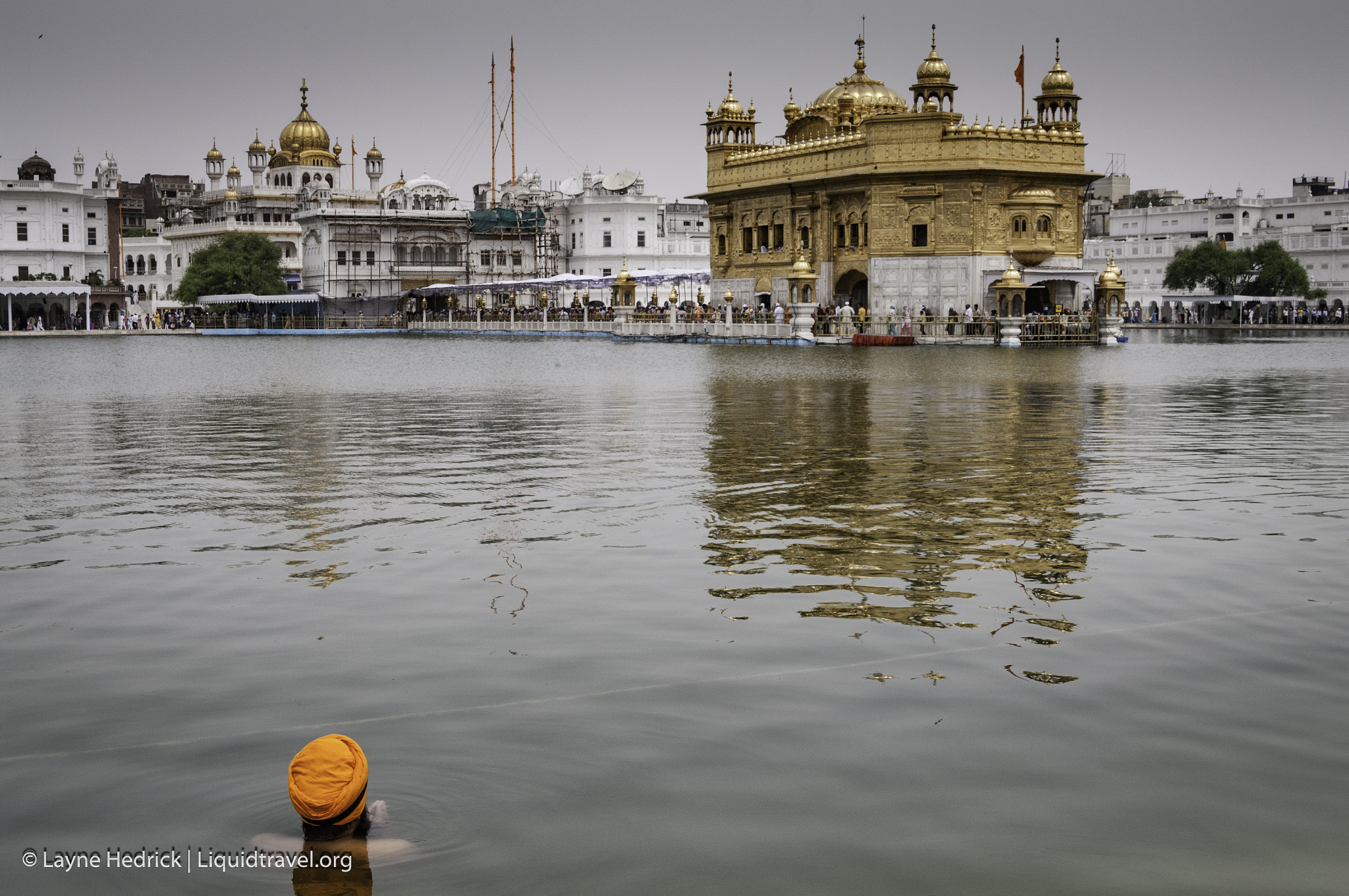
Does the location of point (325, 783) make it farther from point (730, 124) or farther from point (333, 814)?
point (730, 124)

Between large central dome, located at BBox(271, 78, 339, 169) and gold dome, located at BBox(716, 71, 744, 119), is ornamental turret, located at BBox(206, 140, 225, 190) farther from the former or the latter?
gold dome, located at BBox(716, 71, 744, 119)

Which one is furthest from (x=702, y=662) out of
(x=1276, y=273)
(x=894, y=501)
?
(x=1276, y=273)

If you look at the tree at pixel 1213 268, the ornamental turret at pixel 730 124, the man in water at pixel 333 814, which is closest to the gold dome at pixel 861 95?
the ornamental turret at pixel 730 124

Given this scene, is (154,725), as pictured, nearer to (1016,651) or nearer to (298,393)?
(1016,651)

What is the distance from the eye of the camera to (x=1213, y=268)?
Answer: 87625mm

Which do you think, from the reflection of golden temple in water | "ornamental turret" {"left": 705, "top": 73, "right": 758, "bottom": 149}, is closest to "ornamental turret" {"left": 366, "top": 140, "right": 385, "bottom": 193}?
"ornamental turret" {"left": 705, "top": 73, "right": 758, "bottom": 149}

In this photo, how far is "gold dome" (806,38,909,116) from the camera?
63.0 m

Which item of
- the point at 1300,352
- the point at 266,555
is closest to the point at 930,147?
the point at 1300,352

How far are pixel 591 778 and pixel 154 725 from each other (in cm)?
180

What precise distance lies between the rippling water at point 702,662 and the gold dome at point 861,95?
50.6 metres

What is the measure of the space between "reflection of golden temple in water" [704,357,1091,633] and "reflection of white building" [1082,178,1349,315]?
275 ft

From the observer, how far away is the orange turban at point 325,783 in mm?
4180

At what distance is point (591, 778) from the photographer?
4781 mm

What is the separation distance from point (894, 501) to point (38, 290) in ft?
256
